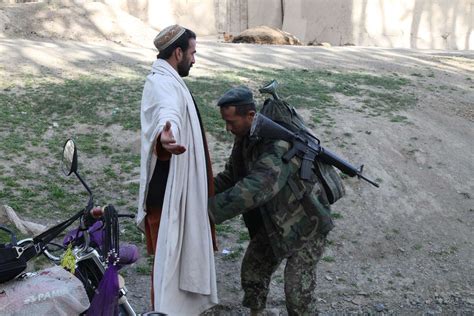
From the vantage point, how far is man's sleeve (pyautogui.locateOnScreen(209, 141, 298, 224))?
3168 millimetres

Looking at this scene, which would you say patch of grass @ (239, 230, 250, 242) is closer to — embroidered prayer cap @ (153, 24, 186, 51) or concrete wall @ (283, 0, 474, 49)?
embroidered prayer cap @ (153, 24, 186, 51)

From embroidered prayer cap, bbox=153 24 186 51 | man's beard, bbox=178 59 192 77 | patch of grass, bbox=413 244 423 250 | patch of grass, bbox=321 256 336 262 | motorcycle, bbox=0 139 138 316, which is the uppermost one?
embroidered prayer cap, bbox=153 24 186 51

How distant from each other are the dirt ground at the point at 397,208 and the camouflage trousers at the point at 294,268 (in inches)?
29.1

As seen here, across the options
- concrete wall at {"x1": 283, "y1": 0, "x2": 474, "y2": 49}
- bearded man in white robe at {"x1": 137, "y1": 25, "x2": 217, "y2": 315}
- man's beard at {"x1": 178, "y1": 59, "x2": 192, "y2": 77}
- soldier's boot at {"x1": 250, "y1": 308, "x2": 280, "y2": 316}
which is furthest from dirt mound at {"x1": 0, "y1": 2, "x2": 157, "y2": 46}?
bearded man in white robe at {"x1": 137, "y1": 25, "x2": 217, "y2": 315}

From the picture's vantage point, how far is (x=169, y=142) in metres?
2.80

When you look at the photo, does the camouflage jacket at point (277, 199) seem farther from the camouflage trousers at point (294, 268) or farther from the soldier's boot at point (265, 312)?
the soldier's boot at point (265, 312)

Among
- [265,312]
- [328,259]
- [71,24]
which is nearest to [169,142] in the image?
[265,312]

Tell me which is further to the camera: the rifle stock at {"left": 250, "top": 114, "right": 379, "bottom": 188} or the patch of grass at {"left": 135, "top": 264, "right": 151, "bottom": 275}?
the patch of grass at {"left": 135, "top": 264, "right": 151, "bottom": 275}

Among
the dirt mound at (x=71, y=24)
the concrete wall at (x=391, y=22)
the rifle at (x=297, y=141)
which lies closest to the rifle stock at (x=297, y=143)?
the rifle at (x=297, y=141)

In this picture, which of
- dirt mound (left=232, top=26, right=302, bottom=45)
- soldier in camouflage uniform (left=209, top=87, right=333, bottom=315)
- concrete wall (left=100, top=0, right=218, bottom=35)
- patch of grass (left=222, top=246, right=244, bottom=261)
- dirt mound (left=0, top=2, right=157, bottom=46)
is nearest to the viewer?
soldier in camouflage uniform (left=209, top=87, right=333, bottom=315)

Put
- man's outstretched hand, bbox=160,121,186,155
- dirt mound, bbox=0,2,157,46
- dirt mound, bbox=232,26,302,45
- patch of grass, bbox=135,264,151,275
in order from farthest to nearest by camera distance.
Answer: dirt mound, bbox=232,26,302,45, dirt mound, bbox=0,2,157,46, patch of grass, bbox=135,264,151,275, man's outstretched hand, bbox=160,121,186,155

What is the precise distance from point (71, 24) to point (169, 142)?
12.2 metres

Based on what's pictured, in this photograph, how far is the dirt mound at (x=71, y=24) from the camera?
13.9m

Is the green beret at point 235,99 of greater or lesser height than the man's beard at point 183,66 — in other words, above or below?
below
